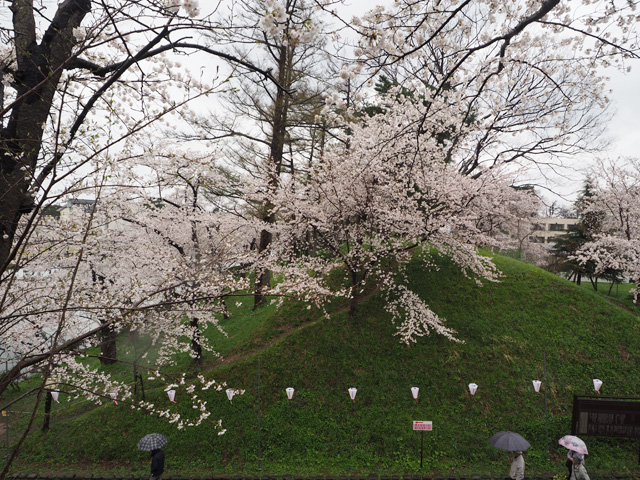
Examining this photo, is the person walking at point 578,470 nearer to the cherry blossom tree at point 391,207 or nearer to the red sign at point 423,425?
the red sign at point 423,425

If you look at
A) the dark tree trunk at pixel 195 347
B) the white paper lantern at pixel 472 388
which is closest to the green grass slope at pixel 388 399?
the white paper lantern at pixel 472 388

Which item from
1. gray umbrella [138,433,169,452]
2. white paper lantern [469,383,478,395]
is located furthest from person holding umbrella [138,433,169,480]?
white paper lantern [469,383,478,395]

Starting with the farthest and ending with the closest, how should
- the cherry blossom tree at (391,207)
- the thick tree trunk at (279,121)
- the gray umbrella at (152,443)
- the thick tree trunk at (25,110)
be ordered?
the thick tree trunk at (279,121) < the cherry blossom tree at (391,207) < the gray umbrella at (152,443) < the thick tree trunk at (25,110)

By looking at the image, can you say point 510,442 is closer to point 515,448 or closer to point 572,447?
point 515,448

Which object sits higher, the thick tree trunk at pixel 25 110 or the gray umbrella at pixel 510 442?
the thick tree trunk at pixel 25 110

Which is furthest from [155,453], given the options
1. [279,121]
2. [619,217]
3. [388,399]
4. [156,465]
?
[619,217]

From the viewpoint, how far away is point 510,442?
21.4 ft

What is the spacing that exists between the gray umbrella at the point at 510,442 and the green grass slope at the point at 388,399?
1065mm

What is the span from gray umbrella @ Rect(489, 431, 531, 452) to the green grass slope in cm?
106

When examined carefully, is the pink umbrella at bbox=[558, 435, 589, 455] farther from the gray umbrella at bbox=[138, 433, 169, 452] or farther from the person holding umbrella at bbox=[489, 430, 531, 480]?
the gray umbrella at bbox=[138, 433, 169, 452]

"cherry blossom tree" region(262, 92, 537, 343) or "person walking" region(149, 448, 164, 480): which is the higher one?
"cherry blossom tree" region(262, 92, 537, 343)

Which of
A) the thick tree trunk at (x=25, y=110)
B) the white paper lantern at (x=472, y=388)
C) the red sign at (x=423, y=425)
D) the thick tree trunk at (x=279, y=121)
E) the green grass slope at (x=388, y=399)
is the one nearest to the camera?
the thick tree trunk at (x=25, y=110)

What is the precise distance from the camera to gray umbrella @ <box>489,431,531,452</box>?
20.8ft

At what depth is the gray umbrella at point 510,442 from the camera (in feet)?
20.8
